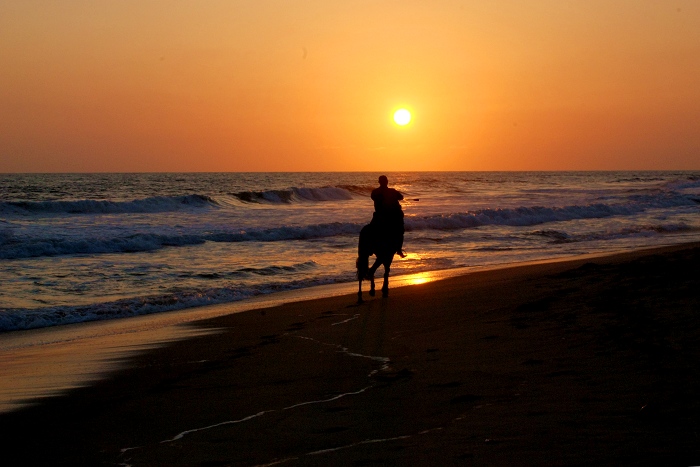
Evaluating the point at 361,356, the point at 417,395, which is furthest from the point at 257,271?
the point at 417,395

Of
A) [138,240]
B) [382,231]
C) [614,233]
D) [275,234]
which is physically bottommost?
[614,233]

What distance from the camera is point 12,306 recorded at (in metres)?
11.9

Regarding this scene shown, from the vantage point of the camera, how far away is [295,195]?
58.0 meters

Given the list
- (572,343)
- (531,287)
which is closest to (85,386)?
(572,343)

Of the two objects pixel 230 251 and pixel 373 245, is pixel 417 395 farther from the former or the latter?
pixel 230 251

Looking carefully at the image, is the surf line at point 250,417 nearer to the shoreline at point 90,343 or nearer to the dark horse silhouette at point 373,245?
the shoreline at point 90,343

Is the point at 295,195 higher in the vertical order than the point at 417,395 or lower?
higher

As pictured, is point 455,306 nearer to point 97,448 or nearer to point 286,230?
point 97,448

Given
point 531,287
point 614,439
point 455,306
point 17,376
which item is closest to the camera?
point 614,439

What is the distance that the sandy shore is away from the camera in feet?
13.7

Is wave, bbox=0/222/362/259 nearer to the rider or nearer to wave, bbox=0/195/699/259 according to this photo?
wave, bbox=0/195/699/259

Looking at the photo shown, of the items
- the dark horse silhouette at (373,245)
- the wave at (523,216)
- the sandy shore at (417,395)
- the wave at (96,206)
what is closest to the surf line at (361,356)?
the sandy shore at (417,395)

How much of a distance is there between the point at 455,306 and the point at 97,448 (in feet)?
20.4

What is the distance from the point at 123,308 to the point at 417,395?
24.8ft
